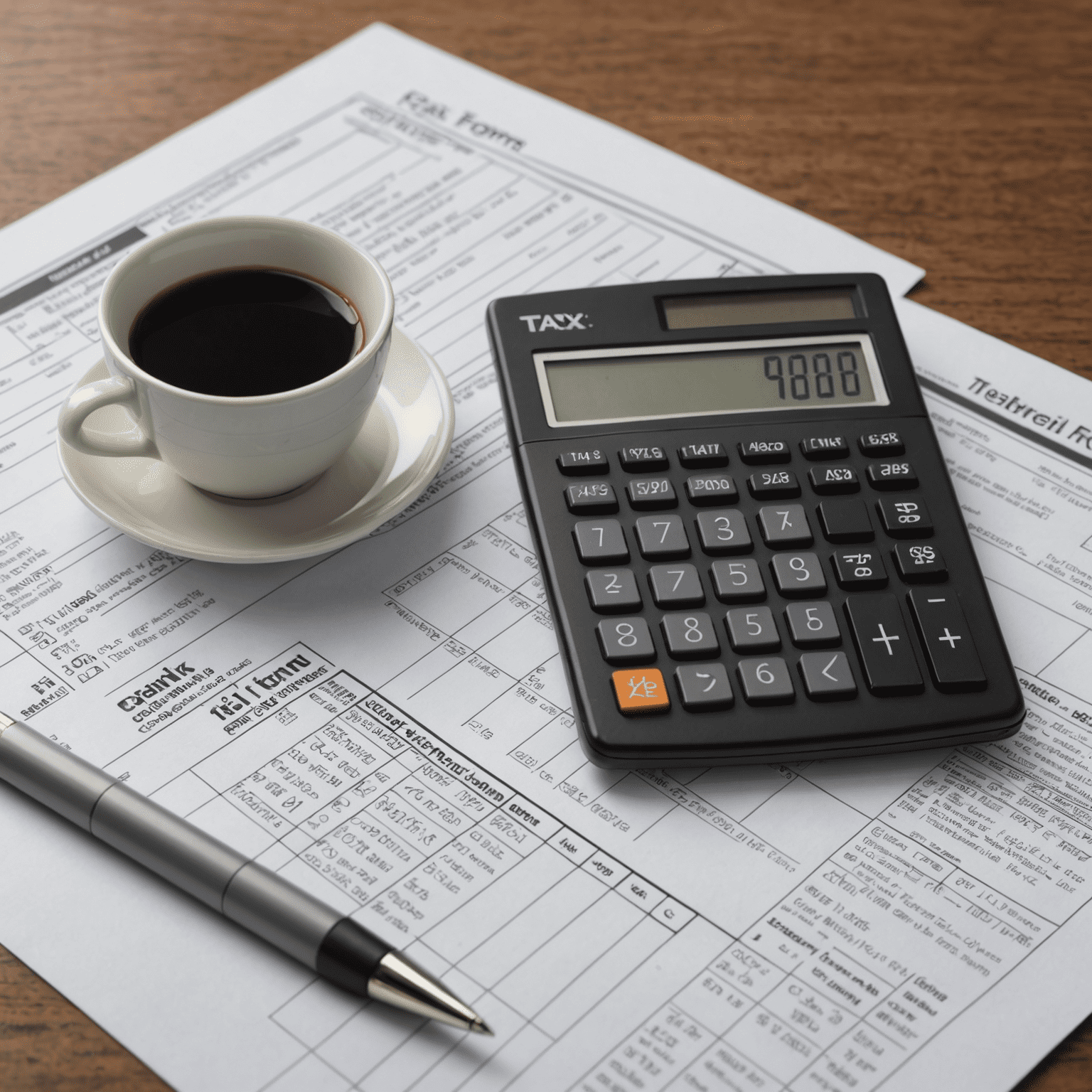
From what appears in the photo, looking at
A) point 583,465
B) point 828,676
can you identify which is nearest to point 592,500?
point 583,465

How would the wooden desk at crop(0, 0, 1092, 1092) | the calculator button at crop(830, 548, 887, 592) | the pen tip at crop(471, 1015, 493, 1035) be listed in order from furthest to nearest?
the wooden desk at crop(0, 0, 1092, 1092) < the calculator button at crop(830, 548, 887, 592) < the pen tip at crop(471, 1015, 493, 1035)

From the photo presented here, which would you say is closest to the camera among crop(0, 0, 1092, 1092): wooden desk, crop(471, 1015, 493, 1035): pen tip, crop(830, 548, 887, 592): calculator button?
crop(471, 1015, 493, 1035): pen tip

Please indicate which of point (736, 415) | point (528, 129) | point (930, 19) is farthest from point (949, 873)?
point (930, 19)

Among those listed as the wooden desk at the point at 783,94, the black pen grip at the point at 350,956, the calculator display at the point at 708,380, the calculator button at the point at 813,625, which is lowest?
the black pen grip at the point at 350,956

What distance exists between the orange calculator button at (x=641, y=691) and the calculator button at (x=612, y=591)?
3 centimetres

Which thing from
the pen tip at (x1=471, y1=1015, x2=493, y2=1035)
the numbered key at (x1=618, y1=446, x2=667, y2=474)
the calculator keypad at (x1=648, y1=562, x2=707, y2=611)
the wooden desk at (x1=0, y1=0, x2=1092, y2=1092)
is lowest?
the pen tip at (x1=471, y1=1015, x2=493, y2=1035)

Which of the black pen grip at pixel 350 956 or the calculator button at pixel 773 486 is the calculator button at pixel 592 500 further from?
the black pen grip at pixel 350 956

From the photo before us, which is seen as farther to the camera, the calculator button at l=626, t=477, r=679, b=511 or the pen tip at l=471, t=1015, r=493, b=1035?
the calculator button at l=626, t=477, r=679, b=511

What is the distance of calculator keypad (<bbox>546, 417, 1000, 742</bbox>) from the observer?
0.43m

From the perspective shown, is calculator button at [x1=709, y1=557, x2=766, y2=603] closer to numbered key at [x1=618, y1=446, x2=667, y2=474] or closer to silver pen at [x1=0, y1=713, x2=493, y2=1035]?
numbered key at [x1=618, y1=446, x2=667, y2=474]

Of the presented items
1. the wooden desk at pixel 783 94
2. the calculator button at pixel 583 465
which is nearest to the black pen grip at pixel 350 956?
the calculator button at pixel 583 465

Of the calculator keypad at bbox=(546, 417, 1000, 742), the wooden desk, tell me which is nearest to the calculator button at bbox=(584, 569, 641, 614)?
the calculator keypad at bbox=(546, 417, 1000, 742)

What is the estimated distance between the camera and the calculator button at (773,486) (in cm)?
48

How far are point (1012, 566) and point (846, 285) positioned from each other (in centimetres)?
16
